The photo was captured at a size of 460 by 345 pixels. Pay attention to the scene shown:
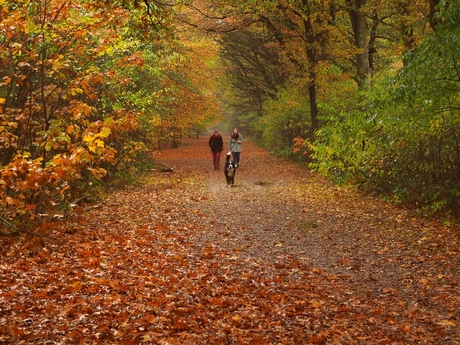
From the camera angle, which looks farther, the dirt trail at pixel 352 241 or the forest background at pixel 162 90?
the forest background at pixel 162 90

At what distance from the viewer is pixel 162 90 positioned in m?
18.4

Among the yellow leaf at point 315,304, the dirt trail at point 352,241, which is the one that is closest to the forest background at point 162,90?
the dirt trail at point 352,241

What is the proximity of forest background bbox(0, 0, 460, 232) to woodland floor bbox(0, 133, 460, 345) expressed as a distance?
85cm

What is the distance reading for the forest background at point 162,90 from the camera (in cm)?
807

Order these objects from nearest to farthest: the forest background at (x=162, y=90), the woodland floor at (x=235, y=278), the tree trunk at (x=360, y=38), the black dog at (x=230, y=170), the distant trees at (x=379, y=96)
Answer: the woodland floor at (x=235, y=278) → the forest background at (x=162, y=90) → the distant trees at (x=379, y=96) → the black dog at (x=230, y=170) → the tree trunk at (x=360, y=38)

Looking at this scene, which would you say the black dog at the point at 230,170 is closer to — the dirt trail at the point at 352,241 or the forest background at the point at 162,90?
the dirt trail at the point at 352,241

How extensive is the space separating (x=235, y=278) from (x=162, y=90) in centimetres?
1173

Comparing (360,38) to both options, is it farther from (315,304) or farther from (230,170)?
(315,304)

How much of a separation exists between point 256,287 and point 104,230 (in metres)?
4.56

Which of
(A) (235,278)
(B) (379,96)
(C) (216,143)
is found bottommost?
(A) (235,278)

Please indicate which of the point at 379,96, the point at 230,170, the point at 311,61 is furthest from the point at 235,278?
the point at 311,61

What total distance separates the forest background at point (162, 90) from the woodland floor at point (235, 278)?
847 millimetres

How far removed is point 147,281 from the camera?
7480mm

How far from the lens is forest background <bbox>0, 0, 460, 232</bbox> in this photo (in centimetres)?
807
